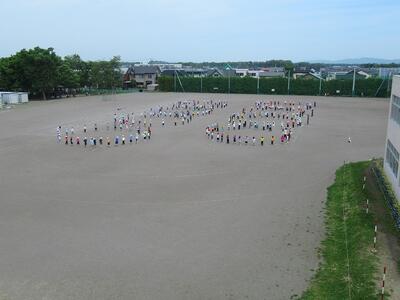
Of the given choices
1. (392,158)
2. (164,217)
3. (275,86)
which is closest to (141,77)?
(275,86)

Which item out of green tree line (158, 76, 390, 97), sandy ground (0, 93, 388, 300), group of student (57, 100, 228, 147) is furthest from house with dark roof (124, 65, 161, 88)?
sandy ground (0, 93, 388, 300)

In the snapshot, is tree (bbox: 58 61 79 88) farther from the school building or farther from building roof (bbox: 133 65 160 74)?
the school building

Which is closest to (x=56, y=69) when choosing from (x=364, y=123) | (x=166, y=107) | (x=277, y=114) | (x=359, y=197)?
(x=166, y=107)

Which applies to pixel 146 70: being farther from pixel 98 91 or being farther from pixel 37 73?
pixel 37 73

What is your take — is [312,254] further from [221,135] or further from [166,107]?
[166,107]

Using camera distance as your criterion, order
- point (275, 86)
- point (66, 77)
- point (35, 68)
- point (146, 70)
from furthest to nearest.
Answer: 1. point (146, 70)
2. point (275, 86)
3. point (66, 77)
4. point (35, 68)

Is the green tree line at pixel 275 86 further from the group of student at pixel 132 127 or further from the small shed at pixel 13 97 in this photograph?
the small shed at pixel 13 97
